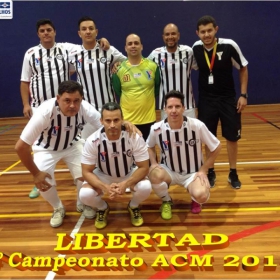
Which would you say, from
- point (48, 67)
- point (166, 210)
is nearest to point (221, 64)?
point (166, 210)

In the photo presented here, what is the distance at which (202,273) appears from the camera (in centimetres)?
209

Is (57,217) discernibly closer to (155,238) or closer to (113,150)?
(113,150)

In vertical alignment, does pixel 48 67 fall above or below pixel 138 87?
above

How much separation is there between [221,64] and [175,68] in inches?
18.2

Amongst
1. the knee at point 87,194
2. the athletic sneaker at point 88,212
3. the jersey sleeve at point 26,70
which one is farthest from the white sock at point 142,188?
the jersey sleeve at point 26,70

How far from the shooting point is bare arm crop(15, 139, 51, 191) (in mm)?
2516

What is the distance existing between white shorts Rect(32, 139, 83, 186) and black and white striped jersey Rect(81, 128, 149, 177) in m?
0.35

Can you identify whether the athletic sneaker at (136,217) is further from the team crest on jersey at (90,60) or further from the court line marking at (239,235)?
the team crest on jersey at (90,60)

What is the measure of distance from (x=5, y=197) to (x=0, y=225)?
67 centimetres

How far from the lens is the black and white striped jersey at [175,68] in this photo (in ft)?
11.0

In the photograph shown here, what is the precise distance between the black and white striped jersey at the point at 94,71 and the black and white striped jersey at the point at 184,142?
31.9 inches

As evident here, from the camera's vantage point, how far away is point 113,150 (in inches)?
106

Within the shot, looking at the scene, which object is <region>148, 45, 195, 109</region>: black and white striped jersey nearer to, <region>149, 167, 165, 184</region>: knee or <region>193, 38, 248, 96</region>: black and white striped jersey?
<region>193, 38, 248, 96</region>: black and white striped jersey

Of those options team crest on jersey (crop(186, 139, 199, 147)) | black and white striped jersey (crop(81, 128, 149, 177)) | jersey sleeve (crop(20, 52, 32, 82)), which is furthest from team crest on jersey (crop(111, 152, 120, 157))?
jersey sleeve (crop(20, 52, 32, 82))
